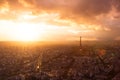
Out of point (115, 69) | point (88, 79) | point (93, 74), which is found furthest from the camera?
point (115, 69)

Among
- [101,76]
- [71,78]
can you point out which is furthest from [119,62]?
[71,78]

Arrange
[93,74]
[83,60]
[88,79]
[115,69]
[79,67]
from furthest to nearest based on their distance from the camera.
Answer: [83,60], [79,67], [115,69], [93,74], [88,79]

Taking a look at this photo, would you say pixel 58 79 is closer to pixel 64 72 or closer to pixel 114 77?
pixel 64 72

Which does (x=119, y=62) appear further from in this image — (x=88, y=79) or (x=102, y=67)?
(x=88, y=79)

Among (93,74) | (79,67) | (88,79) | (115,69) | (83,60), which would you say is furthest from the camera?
(83,60)

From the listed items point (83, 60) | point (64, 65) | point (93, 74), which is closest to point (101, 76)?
point (93, 74)

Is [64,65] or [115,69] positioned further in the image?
[64,65]

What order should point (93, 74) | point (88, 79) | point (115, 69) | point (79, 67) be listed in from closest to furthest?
point (88, 79)
point (93, 74)
point (115, 69)
point (79, 67)

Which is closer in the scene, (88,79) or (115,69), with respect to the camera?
(88,79)
